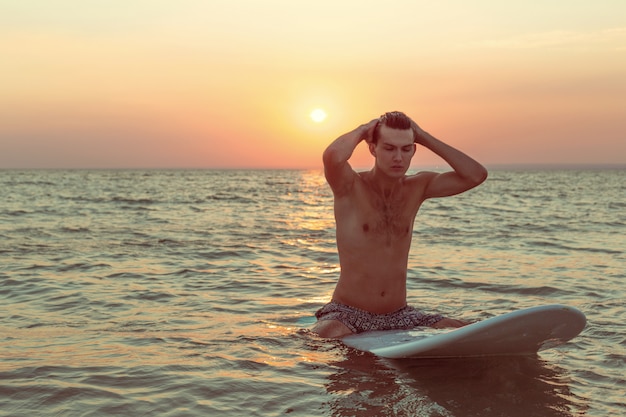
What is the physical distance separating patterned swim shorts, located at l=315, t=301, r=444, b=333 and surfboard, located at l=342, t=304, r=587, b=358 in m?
0.25

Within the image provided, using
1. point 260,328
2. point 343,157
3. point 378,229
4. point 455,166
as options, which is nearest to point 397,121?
point 343,157

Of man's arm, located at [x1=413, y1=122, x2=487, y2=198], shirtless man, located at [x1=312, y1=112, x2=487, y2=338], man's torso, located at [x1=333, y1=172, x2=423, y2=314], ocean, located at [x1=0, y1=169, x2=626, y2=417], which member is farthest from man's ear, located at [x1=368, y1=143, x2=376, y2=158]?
ocean, located at [x1=0, y1=169, x2=626, y2=417]

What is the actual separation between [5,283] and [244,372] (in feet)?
18.0

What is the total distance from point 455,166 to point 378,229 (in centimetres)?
85

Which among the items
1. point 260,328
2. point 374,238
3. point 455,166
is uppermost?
point 455,166

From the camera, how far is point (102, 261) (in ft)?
38.0

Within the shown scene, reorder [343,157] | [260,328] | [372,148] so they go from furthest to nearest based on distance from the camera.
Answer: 1. [260,328]
2. [372,148]
3. [343,157]

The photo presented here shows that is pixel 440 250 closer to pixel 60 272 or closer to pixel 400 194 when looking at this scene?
pixel 60 272

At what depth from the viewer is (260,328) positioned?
6762mm

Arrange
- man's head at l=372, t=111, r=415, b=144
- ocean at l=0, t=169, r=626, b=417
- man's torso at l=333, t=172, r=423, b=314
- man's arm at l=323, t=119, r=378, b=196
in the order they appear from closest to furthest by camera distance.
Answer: ocean at l=0, t=169, r=626, b=417, man's arm at l=323, t=119, r=378, b=196, man's head at l=372, t=111, r=415, b=144, man's torso at l=333, t=172, r=423, b=314

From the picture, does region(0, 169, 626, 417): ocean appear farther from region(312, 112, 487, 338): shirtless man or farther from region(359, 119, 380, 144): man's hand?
region(359, 119, 380, 144): man's hand

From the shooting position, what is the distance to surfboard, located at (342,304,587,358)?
4859mm

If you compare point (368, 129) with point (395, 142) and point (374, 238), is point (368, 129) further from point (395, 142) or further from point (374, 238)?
point (374, 238)

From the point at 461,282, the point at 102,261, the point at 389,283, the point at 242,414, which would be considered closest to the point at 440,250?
the point at 461,282
